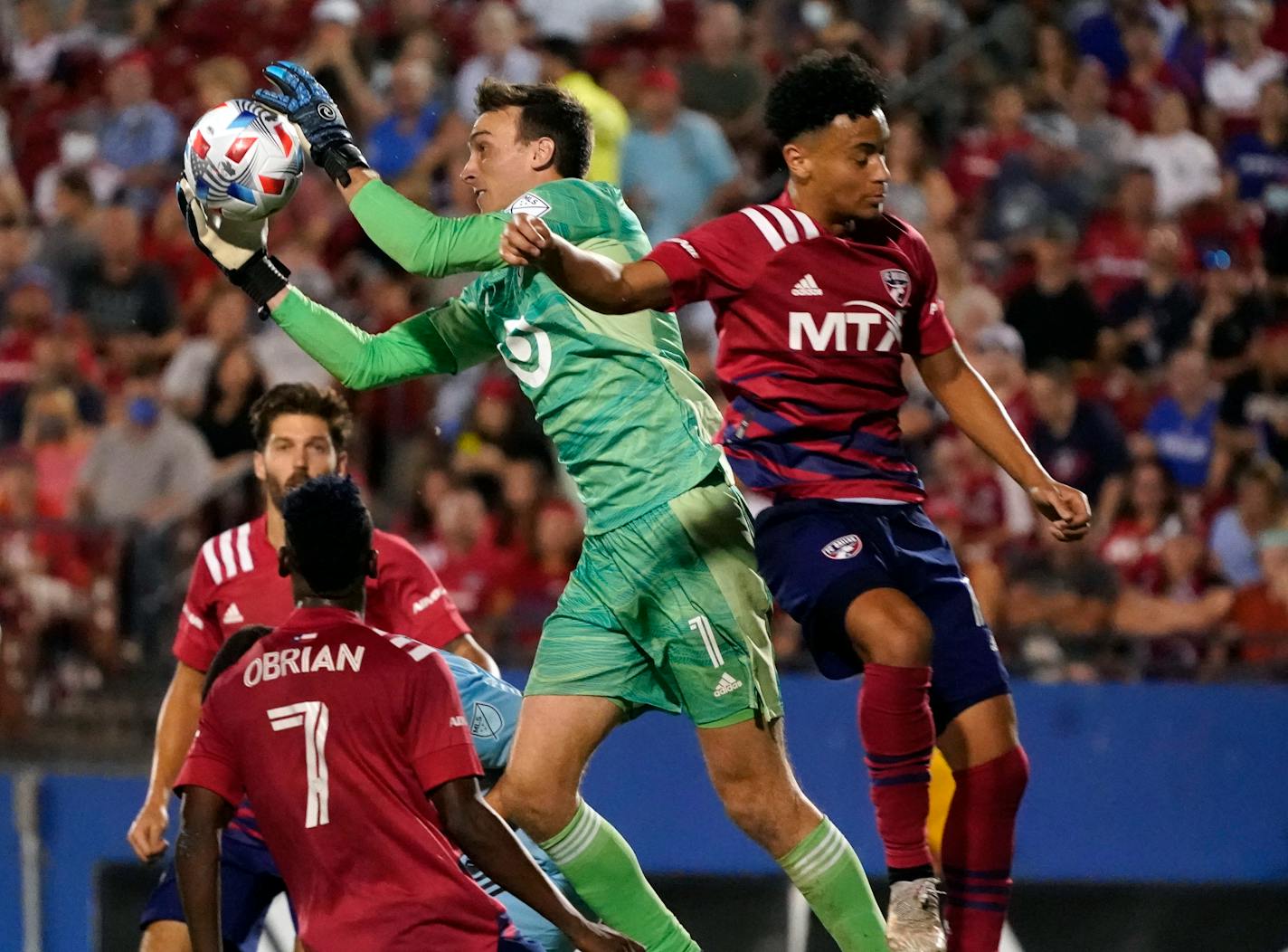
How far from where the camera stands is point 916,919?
208 inches

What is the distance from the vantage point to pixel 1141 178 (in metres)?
12.9

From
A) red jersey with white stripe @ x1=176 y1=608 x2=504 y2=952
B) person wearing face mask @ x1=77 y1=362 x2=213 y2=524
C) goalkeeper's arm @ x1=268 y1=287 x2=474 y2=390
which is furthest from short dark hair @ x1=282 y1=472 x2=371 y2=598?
person wearing face mask @ x1=77 y1=362 x2=213 y2=524

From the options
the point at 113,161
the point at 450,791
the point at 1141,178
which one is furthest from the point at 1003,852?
the point at 113,161

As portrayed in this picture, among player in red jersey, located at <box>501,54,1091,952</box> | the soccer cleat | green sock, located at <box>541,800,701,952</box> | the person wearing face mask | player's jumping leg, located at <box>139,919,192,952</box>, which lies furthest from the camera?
the person wearing face mask

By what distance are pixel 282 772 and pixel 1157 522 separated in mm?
6590

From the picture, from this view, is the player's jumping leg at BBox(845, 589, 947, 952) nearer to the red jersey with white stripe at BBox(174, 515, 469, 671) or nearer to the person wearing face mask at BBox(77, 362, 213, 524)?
the red jersey with white stripe at BBox(174, 515, 469, 671)

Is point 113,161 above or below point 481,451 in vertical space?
above

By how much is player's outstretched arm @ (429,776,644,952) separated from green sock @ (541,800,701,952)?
2.85ft

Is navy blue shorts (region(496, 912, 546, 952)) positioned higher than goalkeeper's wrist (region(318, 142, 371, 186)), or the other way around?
goalkeeper's wrist (region(318, 142, 371, 186))

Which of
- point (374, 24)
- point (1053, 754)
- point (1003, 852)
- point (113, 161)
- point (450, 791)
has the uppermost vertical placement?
point (374, 24)

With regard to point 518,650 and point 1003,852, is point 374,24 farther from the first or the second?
point 1003,852

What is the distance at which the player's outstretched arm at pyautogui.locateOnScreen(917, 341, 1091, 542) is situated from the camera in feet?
18.2

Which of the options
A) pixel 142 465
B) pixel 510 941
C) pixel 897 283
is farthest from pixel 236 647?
pixel 142 465

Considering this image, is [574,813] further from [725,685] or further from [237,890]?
[237,890]
